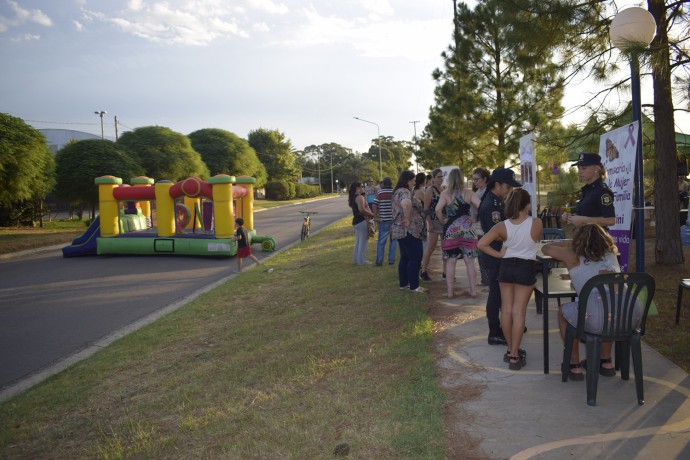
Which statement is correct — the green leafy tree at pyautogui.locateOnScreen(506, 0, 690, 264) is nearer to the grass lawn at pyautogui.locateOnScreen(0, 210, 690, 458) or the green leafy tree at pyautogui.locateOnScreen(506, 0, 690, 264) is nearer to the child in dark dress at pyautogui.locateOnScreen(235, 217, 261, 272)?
the grass lawn at pyautogui.locateOnScreen(0, 210, 690, 458)

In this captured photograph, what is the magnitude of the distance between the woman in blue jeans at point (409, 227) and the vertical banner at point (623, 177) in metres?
2.44

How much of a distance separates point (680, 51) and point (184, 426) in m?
7.06

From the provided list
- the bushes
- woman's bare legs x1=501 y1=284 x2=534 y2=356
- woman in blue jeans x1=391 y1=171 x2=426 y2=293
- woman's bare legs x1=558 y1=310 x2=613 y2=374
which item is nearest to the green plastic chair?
woman's bare legs x1=558 y1=310 x2=613 y2=374

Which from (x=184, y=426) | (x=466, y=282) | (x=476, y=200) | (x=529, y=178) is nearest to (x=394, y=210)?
(x=476, y=200)

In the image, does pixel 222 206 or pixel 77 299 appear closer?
pixel 77 299

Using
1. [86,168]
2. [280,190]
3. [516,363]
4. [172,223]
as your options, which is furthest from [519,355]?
[280,190]

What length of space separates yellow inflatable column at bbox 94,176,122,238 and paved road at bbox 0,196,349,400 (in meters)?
0.82

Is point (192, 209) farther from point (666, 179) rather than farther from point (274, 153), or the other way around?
point (274, 153)

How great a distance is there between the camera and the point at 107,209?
1528 cm

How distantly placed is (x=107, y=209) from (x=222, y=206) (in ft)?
12.2

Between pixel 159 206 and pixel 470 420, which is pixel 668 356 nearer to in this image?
pixel 470 420

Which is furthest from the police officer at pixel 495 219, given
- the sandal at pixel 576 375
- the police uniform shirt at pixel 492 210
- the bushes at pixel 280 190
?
the bushes at pixel 280 190

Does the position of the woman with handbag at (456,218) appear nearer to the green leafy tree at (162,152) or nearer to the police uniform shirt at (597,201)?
the police uniform shirt at (597,201)

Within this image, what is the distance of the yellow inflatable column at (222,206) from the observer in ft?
47.2
